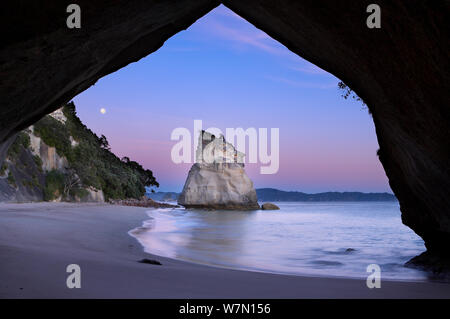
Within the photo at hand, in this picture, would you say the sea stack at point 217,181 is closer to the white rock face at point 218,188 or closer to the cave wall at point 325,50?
the white rock face at point 218,188

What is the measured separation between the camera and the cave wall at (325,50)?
3723mm

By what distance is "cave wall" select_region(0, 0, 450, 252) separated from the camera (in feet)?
12.2

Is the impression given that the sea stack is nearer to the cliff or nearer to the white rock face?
the white rock face

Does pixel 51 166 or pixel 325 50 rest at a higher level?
pixel 325 50

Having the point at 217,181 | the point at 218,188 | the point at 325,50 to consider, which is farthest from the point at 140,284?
the point at 217,181

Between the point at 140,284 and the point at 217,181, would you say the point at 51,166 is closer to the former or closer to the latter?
the point at 217,181

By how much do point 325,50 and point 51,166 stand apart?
37138 millimetres

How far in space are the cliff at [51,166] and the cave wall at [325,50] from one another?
2845 centimetres

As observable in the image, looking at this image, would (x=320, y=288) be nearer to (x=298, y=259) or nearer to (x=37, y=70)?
(x=37, y=70)

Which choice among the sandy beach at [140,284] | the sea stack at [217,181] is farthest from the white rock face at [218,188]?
the sandy beach at [140,284]

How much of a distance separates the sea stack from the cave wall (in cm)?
5471

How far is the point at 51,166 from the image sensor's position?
37.3 metres

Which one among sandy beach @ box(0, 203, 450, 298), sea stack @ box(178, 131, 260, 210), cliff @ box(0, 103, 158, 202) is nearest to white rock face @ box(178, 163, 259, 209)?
sea stack @ box(178, 131, 260, 210)
